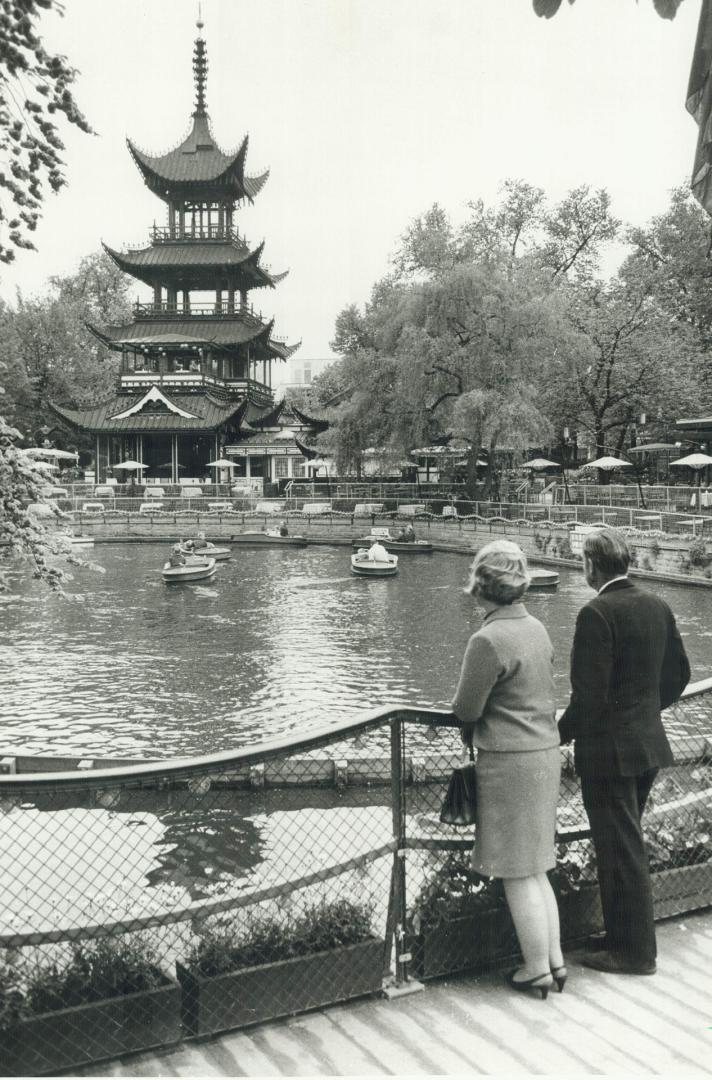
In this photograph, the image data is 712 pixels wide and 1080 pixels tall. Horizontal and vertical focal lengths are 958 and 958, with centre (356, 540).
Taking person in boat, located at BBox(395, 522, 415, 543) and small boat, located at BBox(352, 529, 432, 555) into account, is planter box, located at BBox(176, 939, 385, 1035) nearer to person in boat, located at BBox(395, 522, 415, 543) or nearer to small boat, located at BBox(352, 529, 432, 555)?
small boat, located at BBox(352, 529, 432, 555)

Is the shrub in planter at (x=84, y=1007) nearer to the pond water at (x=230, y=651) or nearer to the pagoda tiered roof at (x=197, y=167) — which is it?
the pond water at (x=230, y=651)

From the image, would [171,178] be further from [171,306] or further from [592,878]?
[592,878]

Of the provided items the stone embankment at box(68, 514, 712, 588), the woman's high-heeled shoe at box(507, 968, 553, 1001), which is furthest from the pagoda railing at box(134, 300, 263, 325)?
the woman's high-heeled shoe at box(507, 968, 553, 1001)

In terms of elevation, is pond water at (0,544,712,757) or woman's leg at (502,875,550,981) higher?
woman's leg at (502,875,550,981)

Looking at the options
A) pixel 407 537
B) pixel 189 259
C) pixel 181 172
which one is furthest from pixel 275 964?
pixel 181 172

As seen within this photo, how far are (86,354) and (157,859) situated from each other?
184 feet

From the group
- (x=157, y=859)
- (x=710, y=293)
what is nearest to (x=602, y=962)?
(x=157, y=859)

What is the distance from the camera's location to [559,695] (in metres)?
15.1

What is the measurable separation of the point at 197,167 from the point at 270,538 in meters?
30.2

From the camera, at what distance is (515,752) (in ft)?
11.9

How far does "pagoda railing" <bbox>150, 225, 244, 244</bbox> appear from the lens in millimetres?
58781

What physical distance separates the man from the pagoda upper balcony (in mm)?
58367

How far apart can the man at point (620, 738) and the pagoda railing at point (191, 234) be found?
5845 cm

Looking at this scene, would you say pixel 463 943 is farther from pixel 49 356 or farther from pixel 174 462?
pixel 49 356
